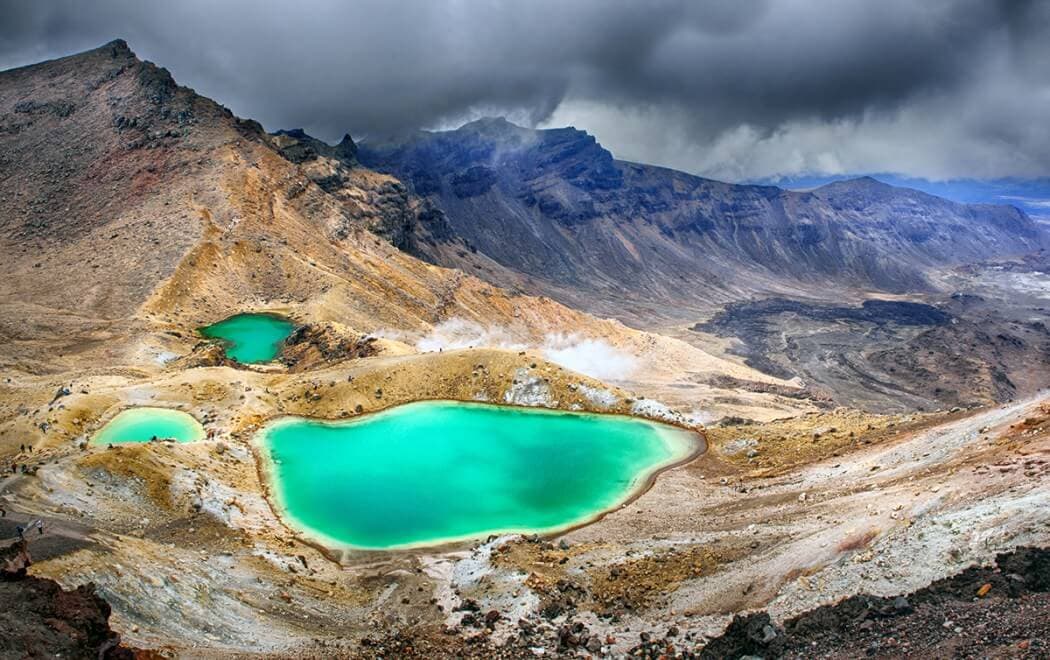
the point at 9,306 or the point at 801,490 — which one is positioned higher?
the point at 9,306

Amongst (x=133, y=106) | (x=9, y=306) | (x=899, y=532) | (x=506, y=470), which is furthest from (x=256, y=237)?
(x=899, y=532)

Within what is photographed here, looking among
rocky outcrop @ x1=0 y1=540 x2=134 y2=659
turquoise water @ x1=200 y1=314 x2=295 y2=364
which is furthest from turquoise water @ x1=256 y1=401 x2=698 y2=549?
turquoise water @ x1=200 y1=314 x2=295 y2=364

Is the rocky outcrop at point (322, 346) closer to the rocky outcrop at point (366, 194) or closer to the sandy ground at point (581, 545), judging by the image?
the sandy ground at point (581, 545)

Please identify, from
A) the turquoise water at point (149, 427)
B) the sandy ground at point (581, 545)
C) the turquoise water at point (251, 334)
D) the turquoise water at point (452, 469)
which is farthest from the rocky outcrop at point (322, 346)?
the sandy ground at point (581, 545)

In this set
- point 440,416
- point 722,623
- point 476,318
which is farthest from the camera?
point 476,318

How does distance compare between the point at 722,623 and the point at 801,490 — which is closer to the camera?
the point at 722,623

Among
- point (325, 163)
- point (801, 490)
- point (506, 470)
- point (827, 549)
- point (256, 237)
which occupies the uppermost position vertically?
point (325, 163)

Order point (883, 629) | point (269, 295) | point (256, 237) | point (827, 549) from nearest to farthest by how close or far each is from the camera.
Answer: point (883, 629)
point (827, 549)
point (269, 295)
point (256, 237)

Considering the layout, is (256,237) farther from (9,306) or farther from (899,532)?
(899,532)
